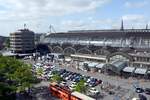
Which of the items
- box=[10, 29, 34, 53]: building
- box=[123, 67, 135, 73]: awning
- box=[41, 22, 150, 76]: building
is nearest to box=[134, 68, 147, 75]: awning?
box=[123, 67, 135, 73]: awning

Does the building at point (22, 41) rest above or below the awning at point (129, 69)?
above

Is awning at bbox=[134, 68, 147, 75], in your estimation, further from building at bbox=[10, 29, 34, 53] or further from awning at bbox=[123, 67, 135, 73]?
building at bbox=[10, 29, 34, 53]

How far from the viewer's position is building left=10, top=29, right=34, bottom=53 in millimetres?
115312

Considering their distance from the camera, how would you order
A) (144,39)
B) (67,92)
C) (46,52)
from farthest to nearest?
(46,52) → (144,39) → (67,92)

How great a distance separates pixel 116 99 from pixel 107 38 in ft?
168

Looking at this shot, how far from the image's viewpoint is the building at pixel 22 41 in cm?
11531

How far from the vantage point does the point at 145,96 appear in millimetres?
51969

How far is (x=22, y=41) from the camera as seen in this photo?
380 ft

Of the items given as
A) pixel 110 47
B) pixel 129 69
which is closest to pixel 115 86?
pixel 129 69

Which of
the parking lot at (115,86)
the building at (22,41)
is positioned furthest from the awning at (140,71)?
the building at (22,41)

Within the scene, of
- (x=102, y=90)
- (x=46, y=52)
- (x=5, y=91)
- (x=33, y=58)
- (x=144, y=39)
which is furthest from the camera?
(x=46, y=52)

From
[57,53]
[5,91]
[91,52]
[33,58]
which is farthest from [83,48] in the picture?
[5,91]

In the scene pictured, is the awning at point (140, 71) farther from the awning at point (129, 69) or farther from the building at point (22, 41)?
the building at point (22, 41)

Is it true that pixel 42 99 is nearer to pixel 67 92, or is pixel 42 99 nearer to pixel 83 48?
pixel 67 92
